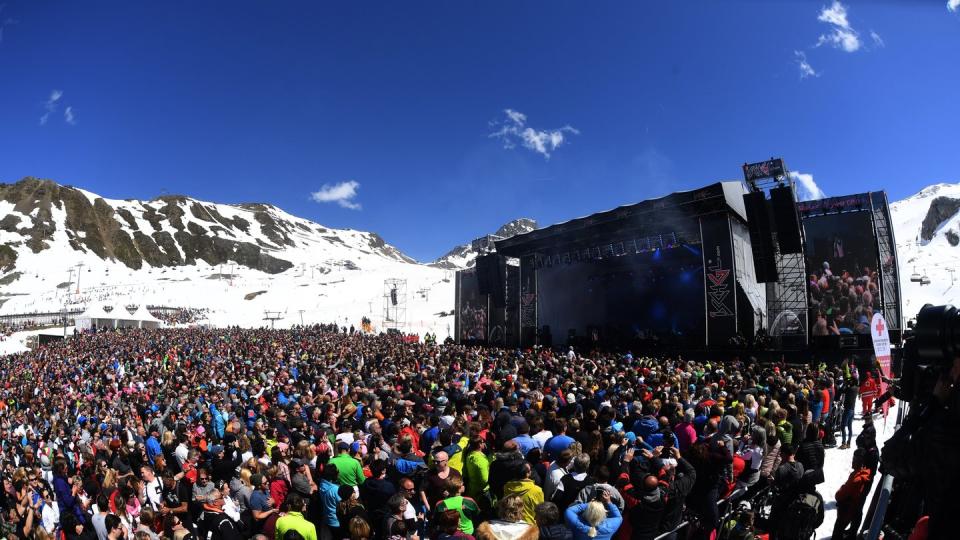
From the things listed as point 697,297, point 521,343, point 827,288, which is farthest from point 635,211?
point 521,343

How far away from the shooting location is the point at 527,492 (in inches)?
185

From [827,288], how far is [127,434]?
74.6ft

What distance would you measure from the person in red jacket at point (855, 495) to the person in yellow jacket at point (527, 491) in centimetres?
298

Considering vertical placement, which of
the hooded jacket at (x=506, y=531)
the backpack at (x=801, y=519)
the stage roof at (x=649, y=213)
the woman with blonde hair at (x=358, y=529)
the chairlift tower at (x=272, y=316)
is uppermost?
the stage roof at (x=649, y=213)

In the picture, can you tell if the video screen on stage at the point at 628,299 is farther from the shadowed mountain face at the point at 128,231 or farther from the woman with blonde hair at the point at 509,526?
the shadowed mountain face at the point at 128,231

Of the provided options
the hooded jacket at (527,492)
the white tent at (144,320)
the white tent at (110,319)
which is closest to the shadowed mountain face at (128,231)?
the white tent at (110,319)

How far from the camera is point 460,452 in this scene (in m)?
6.12

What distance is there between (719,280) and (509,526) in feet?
63.3

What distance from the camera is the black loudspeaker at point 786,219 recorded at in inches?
759

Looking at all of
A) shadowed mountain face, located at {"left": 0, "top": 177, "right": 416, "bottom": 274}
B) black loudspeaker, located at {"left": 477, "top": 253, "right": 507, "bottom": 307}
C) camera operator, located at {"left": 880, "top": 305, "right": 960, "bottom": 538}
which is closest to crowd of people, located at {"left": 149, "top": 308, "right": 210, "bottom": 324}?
black loudspeaker, located at {"left": 477, "top": 253, "right": 507, "bottom": 307}

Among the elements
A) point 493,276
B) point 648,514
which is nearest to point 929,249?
point 493,276

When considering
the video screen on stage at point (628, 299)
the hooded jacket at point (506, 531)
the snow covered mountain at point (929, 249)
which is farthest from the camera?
the snow covered mountain at point (929, 249)

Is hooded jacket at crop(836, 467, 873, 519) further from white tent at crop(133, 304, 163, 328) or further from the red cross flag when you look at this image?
white tent at crop(133, 304, 163, 328)

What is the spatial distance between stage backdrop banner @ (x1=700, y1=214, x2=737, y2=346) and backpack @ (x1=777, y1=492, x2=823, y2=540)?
662 inches
